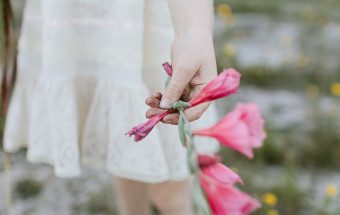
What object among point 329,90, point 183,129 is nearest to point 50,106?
point 183,129

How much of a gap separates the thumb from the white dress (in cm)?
32

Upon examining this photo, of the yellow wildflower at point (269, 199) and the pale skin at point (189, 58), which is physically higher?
the pale skin at point (189, 58)

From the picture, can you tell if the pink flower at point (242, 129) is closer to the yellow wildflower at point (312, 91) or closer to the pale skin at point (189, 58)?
the pale skin at point (189, 58)

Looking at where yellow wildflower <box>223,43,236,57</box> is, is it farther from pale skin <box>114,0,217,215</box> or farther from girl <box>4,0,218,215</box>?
pale skin <box>114,0,217,215</box>

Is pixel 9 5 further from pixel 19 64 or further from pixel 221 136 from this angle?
pixel 221 136

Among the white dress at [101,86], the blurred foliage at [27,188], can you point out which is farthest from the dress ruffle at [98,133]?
the blurred foliage at [27,188]

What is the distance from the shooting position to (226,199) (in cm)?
42

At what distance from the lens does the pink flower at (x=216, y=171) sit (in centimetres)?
43

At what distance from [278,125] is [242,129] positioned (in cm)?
175

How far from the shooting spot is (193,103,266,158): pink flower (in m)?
0.42

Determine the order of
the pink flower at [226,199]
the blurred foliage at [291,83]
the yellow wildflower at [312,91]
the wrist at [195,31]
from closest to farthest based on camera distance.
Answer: the pink flower at [226,199]
the wrist at [195,31]
the blurred foliage at [291,83]
the yellow wildflower at [312,91]

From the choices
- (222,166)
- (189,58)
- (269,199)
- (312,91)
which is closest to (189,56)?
(189,58)

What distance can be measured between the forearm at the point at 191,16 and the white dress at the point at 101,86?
0.20 m

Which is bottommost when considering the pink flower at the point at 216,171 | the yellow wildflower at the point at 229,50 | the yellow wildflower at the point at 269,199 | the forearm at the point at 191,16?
the yellow wildflower at the point at 269,199
